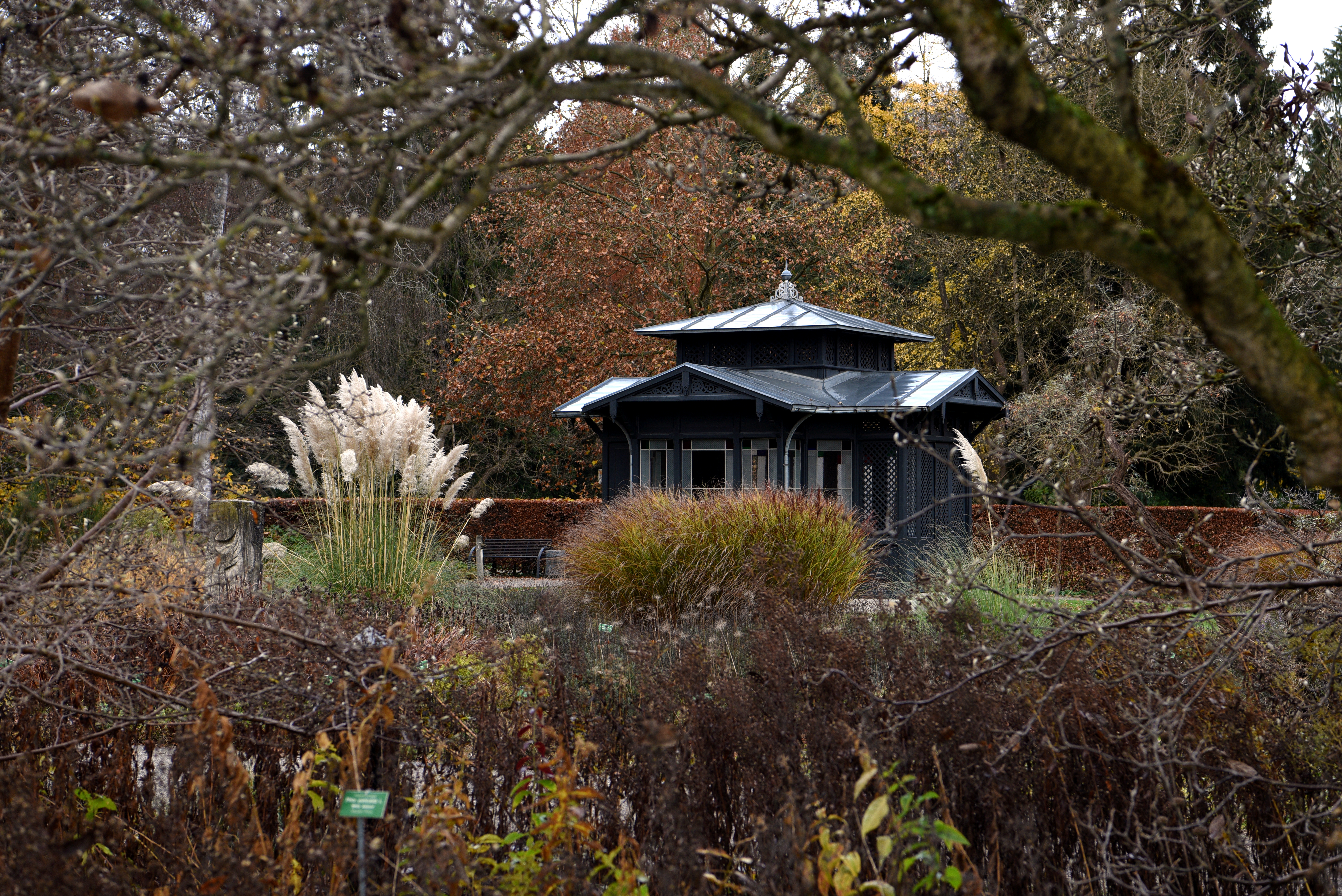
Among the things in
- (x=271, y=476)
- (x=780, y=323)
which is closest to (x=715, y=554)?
(x=271, y=476)

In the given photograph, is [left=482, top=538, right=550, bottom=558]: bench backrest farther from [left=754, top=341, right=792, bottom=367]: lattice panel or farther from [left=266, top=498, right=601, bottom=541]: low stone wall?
[left=754, top=341, right=792, bottom=367]: lattice panel

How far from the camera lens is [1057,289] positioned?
21.2m

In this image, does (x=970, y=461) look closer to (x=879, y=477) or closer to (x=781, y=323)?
(x=879, y=477)

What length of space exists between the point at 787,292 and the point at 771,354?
130 cm

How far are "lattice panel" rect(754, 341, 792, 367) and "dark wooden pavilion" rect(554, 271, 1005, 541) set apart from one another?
Result: 0.01 m

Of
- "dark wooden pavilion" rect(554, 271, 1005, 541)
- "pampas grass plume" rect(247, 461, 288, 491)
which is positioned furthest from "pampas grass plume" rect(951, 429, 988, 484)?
"pampas grass plume" rect(247, 461, 288, 491)

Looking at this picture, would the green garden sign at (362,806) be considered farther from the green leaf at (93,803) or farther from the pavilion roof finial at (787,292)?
the pavilion roof finial at (787,292)

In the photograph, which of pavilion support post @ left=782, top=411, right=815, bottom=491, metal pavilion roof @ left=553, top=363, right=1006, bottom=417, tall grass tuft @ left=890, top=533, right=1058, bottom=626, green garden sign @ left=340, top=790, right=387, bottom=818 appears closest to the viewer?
green garden sign @ left=340, top=790, right=387, bottom=818

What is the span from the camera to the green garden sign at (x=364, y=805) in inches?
99.1

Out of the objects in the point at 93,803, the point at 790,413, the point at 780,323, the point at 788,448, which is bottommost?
the point at 93,803

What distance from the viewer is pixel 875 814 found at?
94.9 inches

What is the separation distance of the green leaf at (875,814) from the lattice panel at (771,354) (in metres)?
12.4

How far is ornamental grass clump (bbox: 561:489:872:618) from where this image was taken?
832cm

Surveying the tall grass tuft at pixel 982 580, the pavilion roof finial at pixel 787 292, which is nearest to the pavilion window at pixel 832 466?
the tall grass tuft at pixel 982 580
